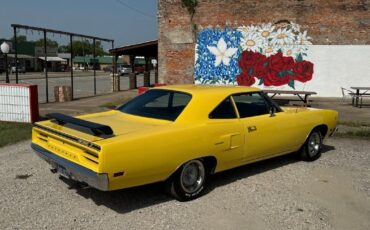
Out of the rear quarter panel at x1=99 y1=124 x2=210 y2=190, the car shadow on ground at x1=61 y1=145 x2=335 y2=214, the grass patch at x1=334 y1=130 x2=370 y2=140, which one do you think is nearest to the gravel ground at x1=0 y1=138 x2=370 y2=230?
the car shadow on ground at x1=61 y1=145 x2=335 y2=214

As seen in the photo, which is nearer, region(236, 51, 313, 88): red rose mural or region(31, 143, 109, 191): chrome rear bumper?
region(31, 143, 109, 191): chrome rear bumper

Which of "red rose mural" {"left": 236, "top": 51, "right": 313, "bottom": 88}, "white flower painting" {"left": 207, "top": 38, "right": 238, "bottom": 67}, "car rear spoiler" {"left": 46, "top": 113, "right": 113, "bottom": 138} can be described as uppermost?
"white flower painting" {"left": 207, "top": 38, "right": 238, "bottom": 67}

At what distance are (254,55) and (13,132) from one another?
534 inches

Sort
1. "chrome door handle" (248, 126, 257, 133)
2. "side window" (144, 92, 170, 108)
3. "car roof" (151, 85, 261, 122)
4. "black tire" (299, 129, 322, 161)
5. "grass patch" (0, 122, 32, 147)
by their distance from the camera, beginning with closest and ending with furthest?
"car roof" (151, 85, 261, 122) → "chrome door handle" (248, 126, 257, 133) → "side window" (144, 92, 170, 108) → "black tire" (299, 129, 322, 161) → "grass patch" (0, 122, 32, 147)

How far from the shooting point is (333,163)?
6992 mm

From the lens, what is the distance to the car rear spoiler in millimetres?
4445

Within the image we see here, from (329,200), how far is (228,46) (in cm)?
1591

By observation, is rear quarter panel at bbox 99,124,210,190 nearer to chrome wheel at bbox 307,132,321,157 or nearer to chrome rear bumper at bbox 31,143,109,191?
chrome rear bumper at bbox 31,143,109,191

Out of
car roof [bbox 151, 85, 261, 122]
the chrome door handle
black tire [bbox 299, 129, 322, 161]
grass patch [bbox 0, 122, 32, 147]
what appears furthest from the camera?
grass patch [bbox 0, 122, 32, 147]

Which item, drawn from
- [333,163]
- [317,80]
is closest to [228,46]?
[317,80]

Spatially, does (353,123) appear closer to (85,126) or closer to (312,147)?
(312,147)

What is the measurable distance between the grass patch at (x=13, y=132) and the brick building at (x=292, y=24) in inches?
429

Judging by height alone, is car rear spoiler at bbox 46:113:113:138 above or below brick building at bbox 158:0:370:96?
below

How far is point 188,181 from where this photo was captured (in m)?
5.04
